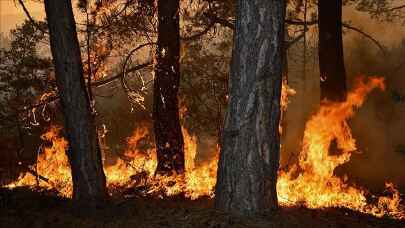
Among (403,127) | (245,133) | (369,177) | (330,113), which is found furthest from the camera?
(403,127)

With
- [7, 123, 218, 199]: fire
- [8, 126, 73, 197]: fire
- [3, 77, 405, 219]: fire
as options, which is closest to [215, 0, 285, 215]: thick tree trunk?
[3, 77, 405, 219]: fire

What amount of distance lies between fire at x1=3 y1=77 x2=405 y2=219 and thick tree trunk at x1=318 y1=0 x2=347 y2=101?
0.38 m

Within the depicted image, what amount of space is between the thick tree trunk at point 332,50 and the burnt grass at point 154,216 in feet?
12.6

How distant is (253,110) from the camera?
6781 millimetres

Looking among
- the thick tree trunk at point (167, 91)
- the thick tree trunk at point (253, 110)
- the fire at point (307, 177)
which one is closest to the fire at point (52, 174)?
the fire at point (307, 177)

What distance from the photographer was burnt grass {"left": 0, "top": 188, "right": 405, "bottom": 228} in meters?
6.91

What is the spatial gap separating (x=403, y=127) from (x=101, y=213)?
17.3 metres

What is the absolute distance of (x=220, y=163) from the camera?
7113 mm

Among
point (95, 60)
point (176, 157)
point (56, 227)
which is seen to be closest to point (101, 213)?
point (56, 227)

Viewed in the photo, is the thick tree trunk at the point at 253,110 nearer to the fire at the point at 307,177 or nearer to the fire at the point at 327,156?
the fire at the point at 307,177

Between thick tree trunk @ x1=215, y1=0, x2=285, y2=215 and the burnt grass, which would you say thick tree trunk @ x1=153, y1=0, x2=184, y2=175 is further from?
thick tree trunk @ x1=215, y1=0, x2=285, y2=215

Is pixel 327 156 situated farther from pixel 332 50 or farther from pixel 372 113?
pixel 372 113

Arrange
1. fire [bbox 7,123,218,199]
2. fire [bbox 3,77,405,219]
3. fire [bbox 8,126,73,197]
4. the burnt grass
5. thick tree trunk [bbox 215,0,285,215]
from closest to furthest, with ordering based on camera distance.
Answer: thick tree trunk [bbox 215,0,285,215], the burnt grass, fire [bbox 3,77,405,219], fire [bbox 7,123,218,199], fire [bbox 8,126,73,197]

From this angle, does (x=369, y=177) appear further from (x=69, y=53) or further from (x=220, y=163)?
(x=69, y=53)
